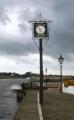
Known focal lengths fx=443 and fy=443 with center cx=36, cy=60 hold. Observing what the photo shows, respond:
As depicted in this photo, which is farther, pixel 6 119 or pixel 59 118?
pixel 6 119

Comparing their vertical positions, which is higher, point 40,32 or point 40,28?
point 40,28

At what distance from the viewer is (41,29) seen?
3094 cm

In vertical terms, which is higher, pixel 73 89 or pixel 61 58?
pixel 61 58

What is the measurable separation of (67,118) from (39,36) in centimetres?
1022

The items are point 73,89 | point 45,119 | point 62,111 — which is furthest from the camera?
point 73,89

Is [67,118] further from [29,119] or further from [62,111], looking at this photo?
[62,111]

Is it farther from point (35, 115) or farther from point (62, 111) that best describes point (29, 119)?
point (62, 111)

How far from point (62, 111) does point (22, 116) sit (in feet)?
12.4

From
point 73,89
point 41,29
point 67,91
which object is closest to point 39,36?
point 41,29

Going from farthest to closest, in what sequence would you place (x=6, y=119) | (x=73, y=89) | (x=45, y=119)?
(x=73, y=89), (x=6, y=119), (x=45, y=119)

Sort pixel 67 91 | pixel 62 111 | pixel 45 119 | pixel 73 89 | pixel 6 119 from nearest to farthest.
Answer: pixel 45 119
pixel 62 111
pixel 6 119
pixel 73 89
pixel 67 91

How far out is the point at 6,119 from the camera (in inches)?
1212

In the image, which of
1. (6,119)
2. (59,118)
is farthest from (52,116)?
(6,119)

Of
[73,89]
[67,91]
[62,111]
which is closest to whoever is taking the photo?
[62,111]
